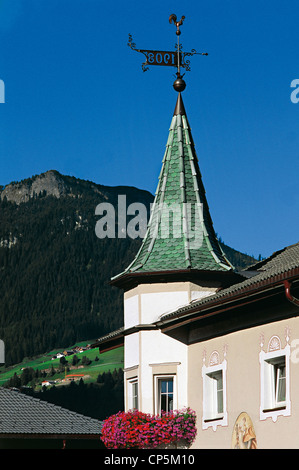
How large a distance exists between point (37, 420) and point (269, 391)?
2643cm

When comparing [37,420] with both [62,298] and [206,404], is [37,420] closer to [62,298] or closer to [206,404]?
[206,404]

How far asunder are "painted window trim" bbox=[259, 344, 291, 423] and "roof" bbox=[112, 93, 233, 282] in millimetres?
4828

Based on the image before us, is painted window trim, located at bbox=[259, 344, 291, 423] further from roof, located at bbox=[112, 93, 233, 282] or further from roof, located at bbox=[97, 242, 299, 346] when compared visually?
roof, located at bbox=[112, 93, 233, 282]

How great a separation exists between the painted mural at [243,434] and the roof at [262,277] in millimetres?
2460

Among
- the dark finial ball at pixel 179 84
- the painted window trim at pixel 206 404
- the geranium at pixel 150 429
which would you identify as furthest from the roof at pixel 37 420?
the painted window trim at pixel 206 404

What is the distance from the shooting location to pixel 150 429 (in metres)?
21.6

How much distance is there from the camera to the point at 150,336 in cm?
2356

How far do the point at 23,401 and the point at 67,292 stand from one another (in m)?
150

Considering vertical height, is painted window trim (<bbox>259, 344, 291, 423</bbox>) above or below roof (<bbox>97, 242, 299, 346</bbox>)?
below

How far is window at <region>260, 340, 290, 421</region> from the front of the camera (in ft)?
60.9

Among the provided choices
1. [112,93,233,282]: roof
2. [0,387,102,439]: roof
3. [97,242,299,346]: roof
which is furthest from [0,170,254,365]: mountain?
[97,242,299,346]: roof

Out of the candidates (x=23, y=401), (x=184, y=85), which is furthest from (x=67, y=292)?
(x=184, y=85)

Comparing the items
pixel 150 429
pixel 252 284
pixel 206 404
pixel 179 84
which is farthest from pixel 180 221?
pixel 252 284

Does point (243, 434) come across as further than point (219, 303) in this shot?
Yes
